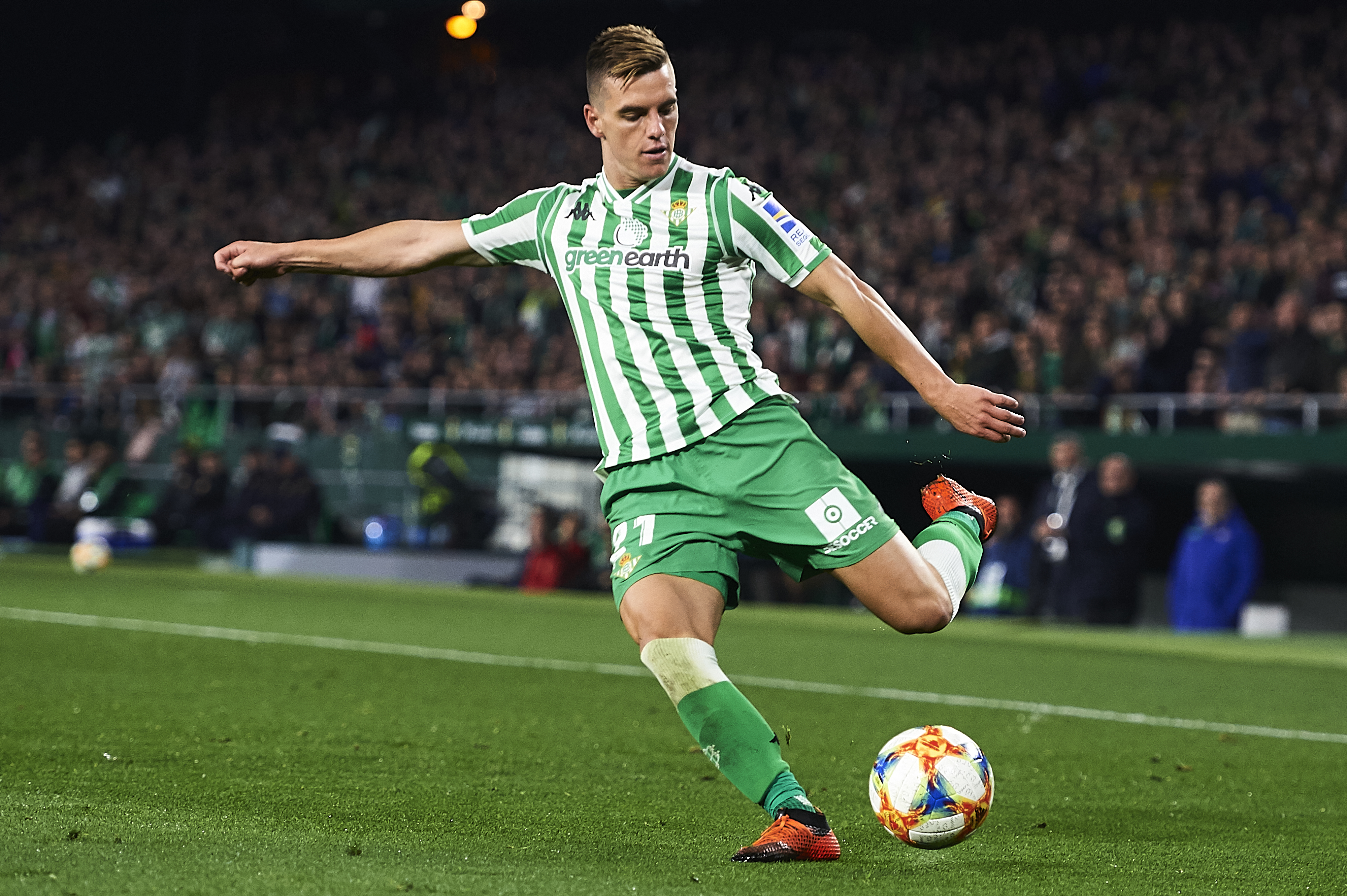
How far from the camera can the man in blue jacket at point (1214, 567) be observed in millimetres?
14031

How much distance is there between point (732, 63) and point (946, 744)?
961 inches

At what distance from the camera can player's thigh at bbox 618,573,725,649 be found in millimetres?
4555

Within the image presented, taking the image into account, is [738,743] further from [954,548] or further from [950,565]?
[954,548]

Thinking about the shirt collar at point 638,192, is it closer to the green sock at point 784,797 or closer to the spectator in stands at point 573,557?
the green sock at point 784,797

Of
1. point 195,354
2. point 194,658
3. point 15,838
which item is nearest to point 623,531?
point 15,838

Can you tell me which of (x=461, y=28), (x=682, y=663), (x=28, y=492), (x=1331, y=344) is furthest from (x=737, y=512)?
(x=461, y=28)

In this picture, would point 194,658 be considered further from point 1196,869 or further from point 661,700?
point 1196,869

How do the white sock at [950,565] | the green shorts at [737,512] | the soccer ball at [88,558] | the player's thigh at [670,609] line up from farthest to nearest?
the soccer ball at [88,558] → the white sock at [950,565] → the green shorts at [737,512] → the player's thigh at [670,609]

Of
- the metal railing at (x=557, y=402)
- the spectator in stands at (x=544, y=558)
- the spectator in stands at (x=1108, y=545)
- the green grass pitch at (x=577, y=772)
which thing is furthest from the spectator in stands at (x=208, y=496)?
the spectator in stands at (x=1108, y=545)

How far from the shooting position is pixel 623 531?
187 inches

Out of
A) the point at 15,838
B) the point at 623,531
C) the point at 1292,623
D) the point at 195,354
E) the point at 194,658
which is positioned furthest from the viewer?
the point at 195,354

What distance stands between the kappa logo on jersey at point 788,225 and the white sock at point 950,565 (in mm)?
1006

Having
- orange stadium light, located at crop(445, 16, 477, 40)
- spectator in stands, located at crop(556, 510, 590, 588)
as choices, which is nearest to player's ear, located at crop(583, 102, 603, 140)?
spectator in stands, located at crop(556, 510, 590, 588)

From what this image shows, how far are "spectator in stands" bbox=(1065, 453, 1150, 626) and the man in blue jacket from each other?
0.40 m
